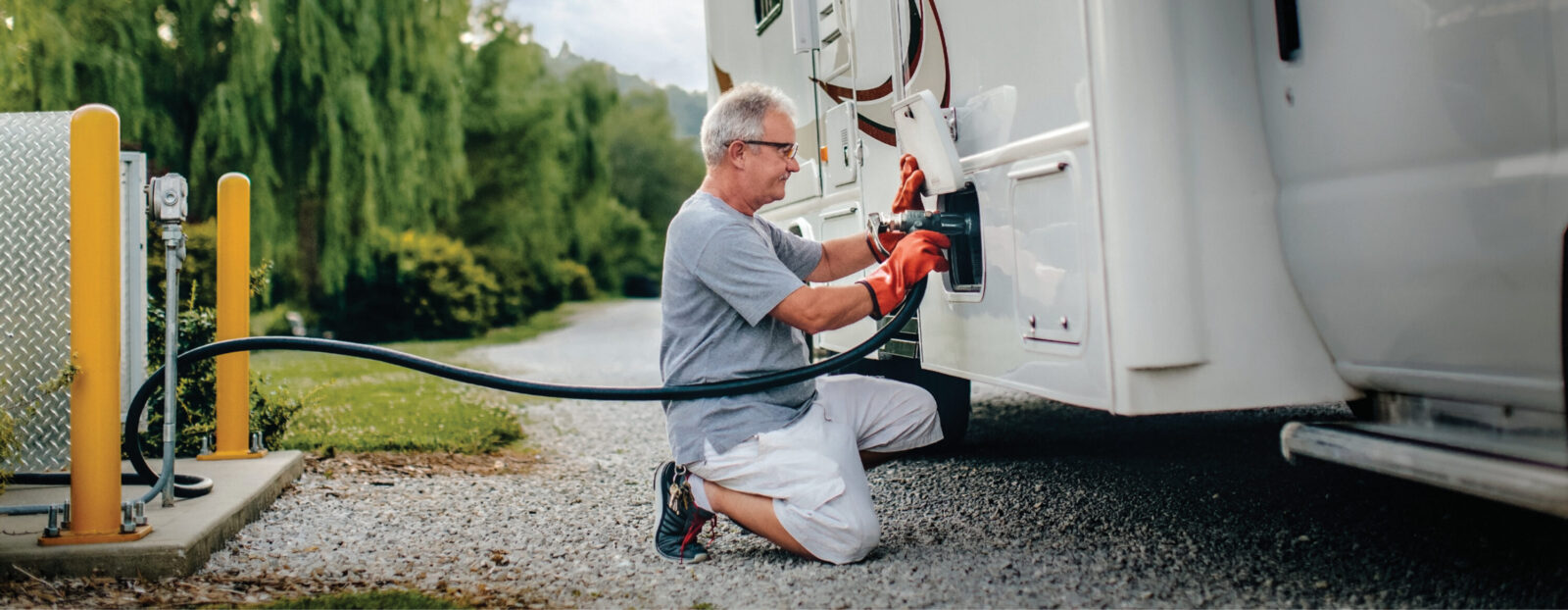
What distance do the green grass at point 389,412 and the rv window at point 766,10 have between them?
2.42 m

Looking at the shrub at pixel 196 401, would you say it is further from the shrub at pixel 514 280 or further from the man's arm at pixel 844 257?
the shrub at pixel 514 280

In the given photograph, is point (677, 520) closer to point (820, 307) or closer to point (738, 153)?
point (820, 307)

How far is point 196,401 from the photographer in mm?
4785

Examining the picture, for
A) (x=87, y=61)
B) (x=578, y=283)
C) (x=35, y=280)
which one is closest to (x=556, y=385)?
(x=35, y=280)

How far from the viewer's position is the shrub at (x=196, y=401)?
4.64 meters

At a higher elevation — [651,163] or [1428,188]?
[651,163]

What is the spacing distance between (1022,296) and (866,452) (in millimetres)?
938

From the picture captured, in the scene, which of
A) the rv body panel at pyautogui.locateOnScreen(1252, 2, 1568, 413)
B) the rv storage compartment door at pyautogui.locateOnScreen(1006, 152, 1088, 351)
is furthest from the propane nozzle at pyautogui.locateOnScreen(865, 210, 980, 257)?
the rv body panel at pyautogui.locateOnScreen(1252, 2, 1568, 413)

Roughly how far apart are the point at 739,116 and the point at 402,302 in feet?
41.7

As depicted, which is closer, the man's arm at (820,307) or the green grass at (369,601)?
the green grass at (369,601)

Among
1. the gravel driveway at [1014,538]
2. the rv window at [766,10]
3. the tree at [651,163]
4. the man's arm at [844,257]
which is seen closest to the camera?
the gravel driveway at [1014,538]

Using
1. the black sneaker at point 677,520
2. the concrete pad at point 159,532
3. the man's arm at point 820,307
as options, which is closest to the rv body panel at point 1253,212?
the man's arm at point 820,307

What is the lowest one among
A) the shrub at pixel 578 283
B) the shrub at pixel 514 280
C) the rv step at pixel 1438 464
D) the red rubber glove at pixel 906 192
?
the rv step at pixel 1438 464

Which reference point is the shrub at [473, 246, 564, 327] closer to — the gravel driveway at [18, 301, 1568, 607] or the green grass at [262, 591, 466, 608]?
the gravel driveway at [18, 301, 1568, 607]
